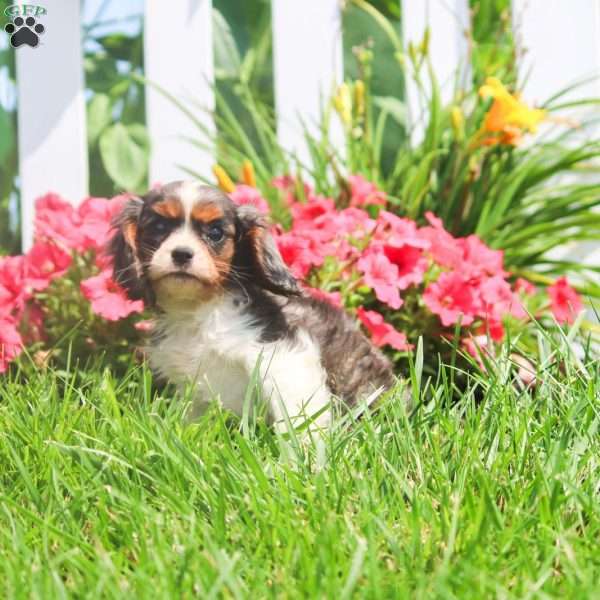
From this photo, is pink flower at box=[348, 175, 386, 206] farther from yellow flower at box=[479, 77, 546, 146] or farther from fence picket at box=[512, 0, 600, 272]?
fence picket at box=[512, 0, 600, 272]

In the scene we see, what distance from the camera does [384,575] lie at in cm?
152

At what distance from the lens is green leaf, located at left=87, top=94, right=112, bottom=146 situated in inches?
176

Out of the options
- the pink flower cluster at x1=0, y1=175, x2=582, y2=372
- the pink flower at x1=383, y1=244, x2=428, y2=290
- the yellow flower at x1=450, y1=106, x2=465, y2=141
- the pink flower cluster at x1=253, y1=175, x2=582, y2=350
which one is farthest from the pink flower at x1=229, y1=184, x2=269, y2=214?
the yellow flower at x1=450, y1=106, x2=465, y2=141

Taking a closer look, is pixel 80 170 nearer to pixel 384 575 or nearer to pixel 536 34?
pixel 536 34

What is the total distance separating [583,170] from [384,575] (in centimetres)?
309

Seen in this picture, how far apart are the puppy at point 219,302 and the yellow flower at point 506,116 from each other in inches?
53.6

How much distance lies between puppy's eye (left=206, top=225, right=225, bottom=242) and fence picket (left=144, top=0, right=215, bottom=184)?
1.68 m

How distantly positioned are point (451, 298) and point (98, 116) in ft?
6.90

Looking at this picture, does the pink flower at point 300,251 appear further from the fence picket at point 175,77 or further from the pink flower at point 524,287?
the fence picket at point 175,77

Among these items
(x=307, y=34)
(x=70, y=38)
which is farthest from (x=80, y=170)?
(x=307, y=34)

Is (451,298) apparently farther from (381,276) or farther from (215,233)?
(215,233)

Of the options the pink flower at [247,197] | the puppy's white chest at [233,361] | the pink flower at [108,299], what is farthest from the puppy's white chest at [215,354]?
the pink flower at [247,197]

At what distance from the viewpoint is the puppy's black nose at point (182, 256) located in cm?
236

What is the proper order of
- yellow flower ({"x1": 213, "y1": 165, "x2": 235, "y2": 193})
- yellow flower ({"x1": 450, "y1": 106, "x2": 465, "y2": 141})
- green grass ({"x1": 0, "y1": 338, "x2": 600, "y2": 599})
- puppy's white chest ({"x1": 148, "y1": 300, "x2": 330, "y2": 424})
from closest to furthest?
green grass ({"x1": 0, "y1": 338, "x2": 600, "y2": 599}) < puppy's white chest ({"x1": 148, "y1": 300, "x2": 330, "y2": 424}) < yellow flower ({"x1": 213, "y1": 165, "x2": 235, "y2": 193}) < yellow flower ({"x1": 450, "y1": 106, "x2": 465, "y2": 141})
